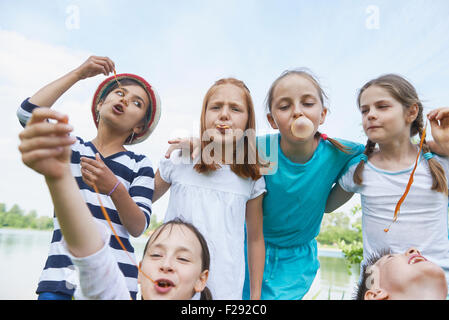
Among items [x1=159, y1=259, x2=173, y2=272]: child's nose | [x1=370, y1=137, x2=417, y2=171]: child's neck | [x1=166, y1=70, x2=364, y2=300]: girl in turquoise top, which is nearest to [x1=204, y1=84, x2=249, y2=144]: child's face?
[x1=166, y1=70, x2=364, y2=300]: girl in turquoise top

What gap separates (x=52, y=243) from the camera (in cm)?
98

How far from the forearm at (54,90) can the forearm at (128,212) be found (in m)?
0.45

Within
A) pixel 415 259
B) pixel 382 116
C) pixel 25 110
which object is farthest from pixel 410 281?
pixel 25 110

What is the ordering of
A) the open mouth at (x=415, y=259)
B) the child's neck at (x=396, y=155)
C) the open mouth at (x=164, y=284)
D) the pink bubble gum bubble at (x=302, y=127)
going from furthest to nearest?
the child's neck at (x=396, y=155), the pink bubble gum bubble at (x=302, y=127), the open mouth at (x=415, y=259), the open mouth at (x=164, y=284)

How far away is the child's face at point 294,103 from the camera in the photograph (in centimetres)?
116

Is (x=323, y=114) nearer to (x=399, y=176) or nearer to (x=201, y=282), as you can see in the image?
(x=399, y=176)

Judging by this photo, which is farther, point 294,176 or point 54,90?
point 294,176

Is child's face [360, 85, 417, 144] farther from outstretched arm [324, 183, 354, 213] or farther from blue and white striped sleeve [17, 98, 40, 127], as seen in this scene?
blue and white striped sleeve [17, 98, 40, 127]

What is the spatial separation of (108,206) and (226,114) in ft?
1.66

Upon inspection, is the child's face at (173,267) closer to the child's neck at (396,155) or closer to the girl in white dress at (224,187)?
the girl in white dress at (224,187)

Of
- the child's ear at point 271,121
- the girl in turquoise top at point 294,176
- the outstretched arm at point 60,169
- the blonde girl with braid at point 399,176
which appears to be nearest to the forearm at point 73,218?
the outstretched arm at point 60,169

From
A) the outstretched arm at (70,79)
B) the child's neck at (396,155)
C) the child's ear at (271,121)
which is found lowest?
the child's neck at (396,155)

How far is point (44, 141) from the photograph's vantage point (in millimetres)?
518
